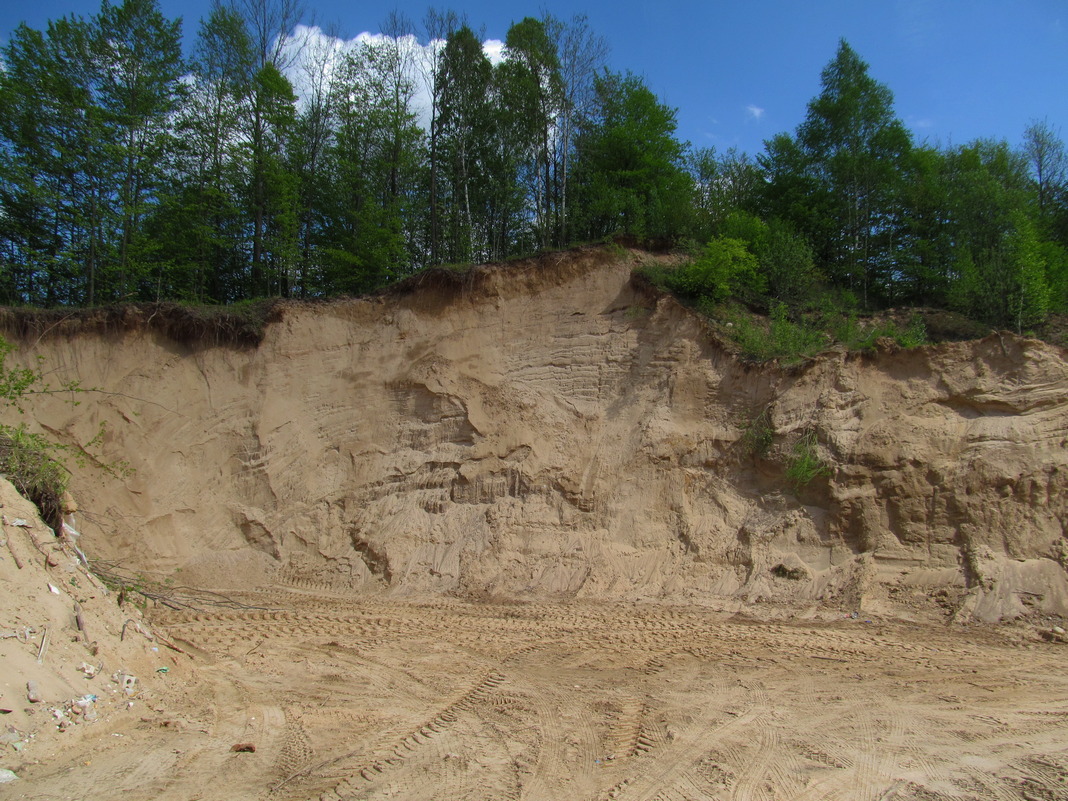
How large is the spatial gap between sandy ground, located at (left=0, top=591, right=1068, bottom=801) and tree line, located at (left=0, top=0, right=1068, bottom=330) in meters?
7.80

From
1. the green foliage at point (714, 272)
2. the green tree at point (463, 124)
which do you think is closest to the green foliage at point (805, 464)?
the green foliage at point (714, 272)

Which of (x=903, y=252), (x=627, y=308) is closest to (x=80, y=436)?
(x=627, y=308)

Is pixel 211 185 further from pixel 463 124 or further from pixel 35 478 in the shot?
pixel 35 478

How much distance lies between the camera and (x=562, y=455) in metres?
12.4

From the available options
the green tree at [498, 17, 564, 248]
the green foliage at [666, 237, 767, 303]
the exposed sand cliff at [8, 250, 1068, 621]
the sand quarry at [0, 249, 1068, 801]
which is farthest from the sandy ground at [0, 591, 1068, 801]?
the green tree at [498, 17, 564, 248]

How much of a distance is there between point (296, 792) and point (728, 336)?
10603 millimetres

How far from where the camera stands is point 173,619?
28.2 ft

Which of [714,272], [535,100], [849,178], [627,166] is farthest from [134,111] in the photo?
[849,178]

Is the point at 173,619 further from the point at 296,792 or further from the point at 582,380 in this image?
the point at 582,380

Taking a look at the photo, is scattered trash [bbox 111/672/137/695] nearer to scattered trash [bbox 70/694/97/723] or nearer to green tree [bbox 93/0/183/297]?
scattered trash [bbox 70/694/97/723]

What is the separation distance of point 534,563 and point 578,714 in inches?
204

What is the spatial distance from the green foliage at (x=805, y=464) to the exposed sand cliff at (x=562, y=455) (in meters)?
0.13

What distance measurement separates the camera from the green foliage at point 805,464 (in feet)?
35.2

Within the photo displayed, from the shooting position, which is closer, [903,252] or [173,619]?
[173,619]
